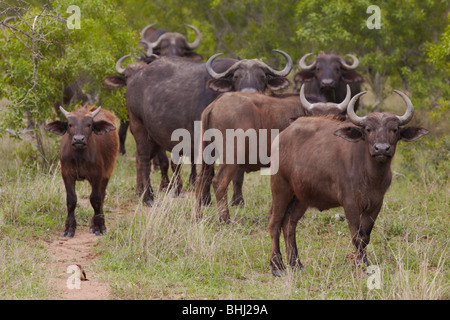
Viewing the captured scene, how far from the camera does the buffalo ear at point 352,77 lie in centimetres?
1248

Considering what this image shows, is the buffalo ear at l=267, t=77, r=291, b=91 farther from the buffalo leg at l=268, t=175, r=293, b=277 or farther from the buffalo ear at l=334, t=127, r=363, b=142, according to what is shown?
the buffalo ear at l=334, t=127, r=363, b=142

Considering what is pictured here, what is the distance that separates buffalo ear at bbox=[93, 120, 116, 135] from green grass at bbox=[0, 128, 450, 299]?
3.65 ft

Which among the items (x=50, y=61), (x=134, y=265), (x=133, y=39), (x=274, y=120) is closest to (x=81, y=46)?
(x=50, y=61)

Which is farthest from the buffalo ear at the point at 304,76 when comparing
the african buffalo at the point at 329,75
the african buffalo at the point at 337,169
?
the african buffalo at the point at 337,169

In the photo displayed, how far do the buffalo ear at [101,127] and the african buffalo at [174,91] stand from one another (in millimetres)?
1840

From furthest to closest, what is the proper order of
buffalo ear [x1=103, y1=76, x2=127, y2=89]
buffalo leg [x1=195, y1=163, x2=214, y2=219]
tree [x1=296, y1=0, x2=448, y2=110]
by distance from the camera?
tree [x1=296, y1=0, x2=448, y2=110], buffalo ear [x1=103, y1=76, x2=127, y2=89], buffalo leg [x1=195, y1=163, x2=214, y2=219]

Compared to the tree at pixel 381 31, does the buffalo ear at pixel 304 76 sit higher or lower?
lower

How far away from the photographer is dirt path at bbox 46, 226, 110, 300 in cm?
693

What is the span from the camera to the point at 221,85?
11.0m

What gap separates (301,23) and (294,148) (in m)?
8.26

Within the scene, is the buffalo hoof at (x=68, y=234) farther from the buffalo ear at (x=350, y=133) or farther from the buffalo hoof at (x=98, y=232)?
the buffalo ear at (x=350, y=133)

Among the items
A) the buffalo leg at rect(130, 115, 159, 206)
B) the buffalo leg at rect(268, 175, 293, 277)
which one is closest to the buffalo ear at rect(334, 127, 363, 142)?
the buffalo leg at rect(268, 175, 293, 277)
